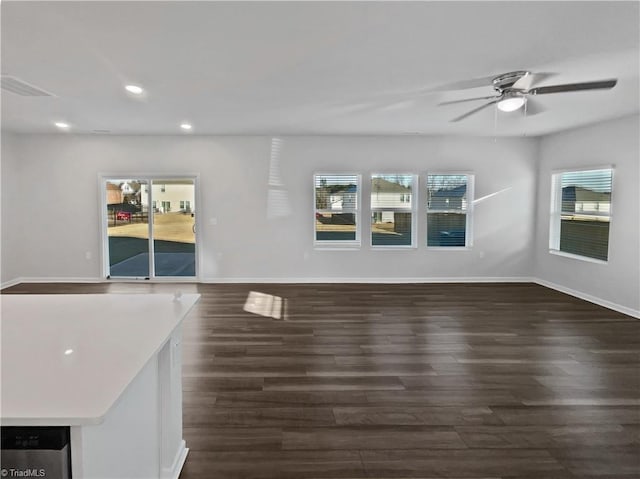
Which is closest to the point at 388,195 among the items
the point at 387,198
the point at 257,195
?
the point at 387,198

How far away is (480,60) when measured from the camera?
10.8 ft

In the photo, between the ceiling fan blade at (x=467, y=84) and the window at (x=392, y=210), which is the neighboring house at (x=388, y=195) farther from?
the ceiling fan blade at (x=467, y=84)

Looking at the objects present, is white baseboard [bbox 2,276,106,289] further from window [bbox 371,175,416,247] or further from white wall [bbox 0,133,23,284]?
window [bbox 371,175,416,247]

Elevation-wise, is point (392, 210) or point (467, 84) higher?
point (467, 84)

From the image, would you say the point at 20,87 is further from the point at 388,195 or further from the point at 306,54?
the point at 388,195

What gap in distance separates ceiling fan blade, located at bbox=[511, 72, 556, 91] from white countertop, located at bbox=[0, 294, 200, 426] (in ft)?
10.9

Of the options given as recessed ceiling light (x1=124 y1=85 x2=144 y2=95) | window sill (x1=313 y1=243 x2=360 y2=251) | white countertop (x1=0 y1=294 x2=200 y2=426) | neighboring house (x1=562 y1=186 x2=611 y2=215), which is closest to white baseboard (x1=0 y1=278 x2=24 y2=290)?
recessed ceiling light (x1=124 y1=85 x2=144 y2=95)

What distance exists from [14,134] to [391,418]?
755 cm

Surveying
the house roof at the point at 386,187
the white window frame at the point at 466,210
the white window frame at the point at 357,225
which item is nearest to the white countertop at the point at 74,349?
the white window frame at the point at 357,225

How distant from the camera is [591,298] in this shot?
6.14 meters

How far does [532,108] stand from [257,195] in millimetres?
4320

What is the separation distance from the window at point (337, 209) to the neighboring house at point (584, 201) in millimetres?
3392

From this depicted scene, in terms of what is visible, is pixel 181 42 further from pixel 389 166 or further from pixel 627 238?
pixel 627 238

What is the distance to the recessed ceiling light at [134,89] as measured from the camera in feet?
13.3
